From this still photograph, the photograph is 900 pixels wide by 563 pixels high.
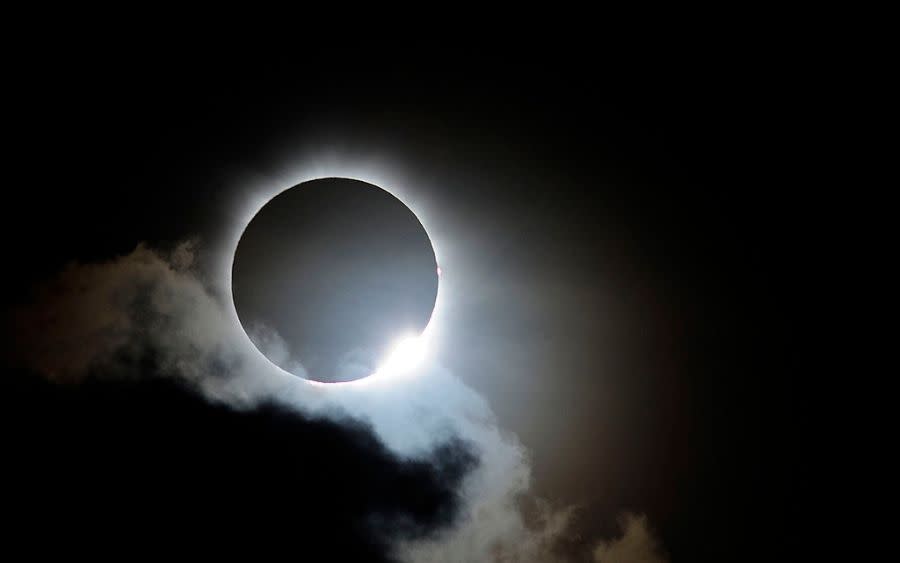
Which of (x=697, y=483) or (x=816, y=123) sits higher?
(x=816, y=123)

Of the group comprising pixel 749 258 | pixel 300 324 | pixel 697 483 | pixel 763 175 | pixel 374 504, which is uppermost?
pixel 763 175

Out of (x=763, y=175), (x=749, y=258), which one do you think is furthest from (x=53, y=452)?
(x=763, y=175)

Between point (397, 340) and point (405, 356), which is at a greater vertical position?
point (397, 340)

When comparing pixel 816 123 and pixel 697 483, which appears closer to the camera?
pixel 816 123

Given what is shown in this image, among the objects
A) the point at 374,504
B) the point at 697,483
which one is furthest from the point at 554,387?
the point at 374,504

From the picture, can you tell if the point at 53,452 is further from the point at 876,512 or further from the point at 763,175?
the point at 876,512

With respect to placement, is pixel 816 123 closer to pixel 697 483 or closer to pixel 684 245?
pixel 684 245

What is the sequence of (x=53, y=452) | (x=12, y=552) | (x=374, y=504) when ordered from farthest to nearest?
(x=374, y=504) → (x=53, y=452) → (x=12, y=552)

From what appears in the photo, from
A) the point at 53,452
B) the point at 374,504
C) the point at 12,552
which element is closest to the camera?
the point at 12,552

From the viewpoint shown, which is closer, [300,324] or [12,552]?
[12,552]
